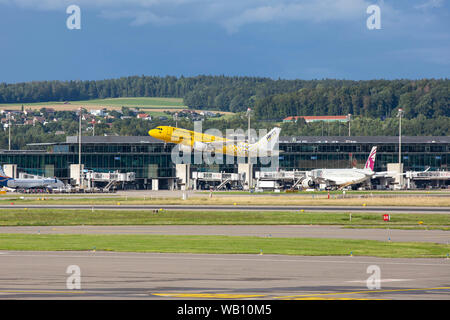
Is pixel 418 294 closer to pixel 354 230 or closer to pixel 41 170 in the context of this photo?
pixel 354 230

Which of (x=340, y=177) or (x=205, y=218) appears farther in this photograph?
(x=340, y=177)

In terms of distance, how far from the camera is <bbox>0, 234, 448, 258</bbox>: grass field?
43.2 metres

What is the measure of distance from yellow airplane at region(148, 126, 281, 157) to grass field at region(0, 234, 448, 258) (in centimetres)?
8023

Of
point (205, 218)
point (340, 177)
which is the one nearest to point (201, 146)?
point (340, 177)

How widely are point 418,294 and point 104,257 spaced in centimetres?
1925

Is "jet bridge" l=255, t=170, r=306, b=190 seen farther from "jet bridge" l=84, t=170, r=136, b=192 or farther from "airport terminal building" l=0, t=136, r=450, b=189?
"jet bridge" l=84, t=170, r=136, b=192

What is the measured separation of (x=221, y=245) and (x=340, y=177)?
9925 centimetres

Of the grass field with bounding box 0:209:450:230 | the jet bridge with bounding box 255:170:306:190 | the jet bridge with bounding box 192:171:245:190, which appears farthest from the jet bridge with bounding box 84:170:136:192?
the grass field with bounding box 0:209:450:230

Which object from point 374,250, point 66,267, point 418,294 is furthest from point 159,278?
point 374,250

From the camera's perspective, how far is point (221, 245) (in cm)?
4666

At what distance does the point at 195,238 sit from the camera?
51656mm

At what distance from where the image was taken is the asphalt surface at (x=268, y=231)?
53.9 metres

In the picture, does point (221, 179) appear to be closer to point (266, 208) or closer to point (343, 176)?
point (343, 176)

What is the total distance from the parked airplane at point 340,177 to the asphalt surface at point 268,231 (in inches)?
3158
